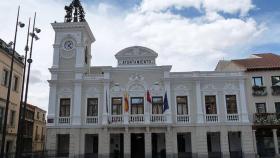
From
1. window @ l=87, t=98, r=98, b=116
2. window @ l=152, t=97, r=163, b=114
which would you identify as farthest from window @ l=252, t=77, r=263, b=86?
window @ l=87, t=98, r=98, b=116

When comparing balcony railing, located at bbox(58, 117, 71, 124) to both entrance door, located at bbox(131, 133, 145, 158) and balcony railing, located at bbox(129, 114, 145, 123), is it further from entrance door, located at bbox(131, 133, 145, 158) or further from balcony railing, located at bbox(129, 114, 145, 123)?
entrance door, located at bbox(131, 133, 145, 158)

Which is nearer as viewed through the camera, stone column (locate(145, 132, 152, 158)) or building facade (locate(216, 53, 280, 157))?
stone column (locate(145, 132, 152, 158))

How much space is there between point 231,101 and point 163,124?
7013 mm

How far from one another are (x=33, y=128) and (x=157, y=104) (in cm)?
2784

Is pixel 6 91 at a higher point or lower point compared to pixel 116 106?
higher

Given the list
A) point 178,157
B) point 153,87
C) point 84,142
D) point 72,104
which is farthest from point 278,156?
point 72,104

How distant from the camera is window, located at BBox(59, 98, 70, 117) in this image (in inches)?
1186

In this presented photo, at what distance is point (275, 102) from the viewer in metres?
30.3

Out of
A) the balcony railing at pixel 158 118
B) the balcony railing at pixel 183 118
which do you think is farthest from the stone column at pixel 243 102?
the balcony railing at pixel 158 118

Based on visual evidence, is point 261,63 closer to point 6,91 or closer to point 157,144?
point 157,144

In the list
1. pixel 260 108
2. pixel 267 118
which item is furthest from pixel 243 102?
pixel 267 118

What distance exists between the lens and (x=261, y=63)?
3175cm

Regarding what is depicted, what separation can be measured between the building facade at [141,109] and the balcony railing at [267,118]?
3.43 ft

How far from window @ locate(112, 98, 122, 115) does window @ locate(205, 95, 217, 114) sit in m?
8.16
